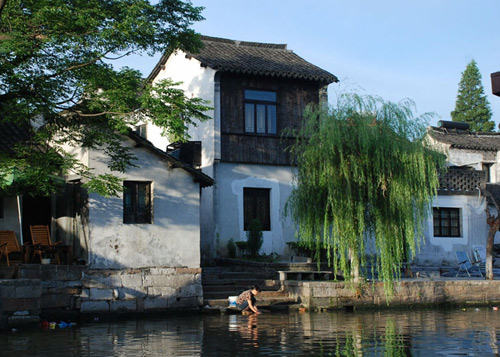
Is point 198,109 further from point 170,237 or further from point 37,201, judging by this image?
point 37,201

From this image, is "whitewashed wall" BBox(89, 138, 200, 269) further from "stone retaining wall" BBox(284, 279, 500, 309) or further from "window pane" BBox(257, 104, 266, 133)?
"window pane" BBox(257, 104, 266, 133)

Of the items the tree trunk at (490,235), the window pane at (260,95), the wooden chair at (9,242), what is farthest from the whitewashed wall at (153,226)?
the tree trunk at (490,235)

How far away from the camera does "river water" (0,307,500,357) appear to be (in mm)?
10172

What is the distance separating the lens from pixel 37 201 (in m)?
18.6

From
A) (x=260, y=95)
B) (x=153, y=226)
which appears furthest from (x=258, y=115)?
(x=153, y=226)

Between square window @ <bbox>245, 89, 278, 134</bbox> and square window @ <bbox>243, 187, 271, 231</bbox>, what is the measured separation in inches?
81.7

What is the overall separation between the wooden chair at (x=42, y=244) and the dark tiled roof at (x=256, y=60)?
322 inches

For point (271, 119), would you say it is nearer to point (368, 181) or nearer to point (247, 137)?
point (247, 137)

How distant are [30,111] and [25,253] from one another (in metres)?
4.45

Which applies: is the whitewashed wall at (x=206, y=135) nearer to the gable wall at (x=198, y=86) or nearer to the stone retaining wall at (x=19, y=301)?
the gable wall at (x=198, y=86)

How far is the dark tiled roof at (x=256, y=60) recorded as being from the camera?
22781 mm

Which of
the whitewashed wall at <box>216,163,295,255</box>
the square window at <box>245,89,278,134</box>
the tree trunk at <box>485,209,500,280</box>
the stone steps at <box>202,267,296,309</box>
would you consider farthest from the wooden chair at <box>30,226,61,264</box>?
the tree trunk at <box>485,209,500,280</box>

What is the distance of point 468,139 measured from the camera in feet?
109

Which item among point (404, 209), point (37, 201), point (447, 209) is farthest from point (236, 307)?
point (447, 209)
